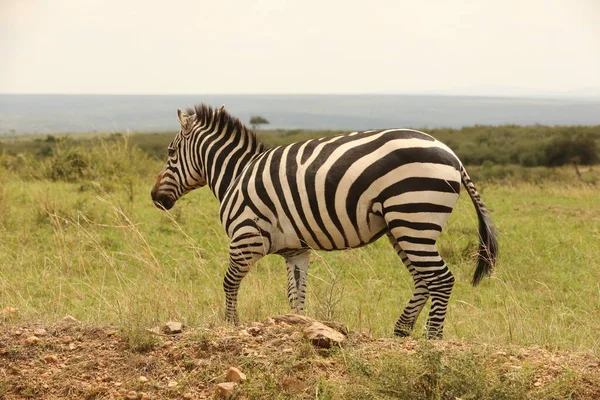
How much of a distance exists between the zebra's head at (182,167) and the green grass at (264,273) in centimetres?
65

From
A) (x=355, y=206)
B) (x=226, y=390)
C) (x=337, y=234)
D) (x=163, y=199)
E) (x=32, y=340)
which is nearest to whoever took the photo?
(x=226, y=390)

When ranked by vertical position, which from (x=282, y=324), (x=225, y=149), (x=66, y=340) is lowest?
(x=66, y=340)

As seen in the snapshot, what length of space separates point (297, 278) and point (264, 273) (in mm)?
2584

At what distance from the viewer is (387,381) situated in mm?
3516

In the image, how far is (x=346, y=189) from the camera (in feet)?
17.3

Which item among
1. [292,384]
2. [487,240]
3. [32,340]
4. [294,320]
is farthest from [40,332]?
[487,240]

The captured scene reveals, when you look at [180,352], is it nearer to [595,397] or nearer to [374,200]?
[374,200]

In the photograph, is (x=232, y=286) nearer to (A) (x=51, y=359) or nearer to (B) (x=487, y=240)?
(A) (x=51, y=359)

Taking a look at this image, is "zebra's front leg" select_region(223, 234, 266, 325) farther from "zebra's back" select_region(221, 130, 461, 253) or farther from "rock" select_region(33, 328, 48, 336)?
"rock" select_region(33, 328, 48, 336)

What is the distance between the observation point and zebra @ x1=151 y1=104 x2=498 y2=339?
5.07 meters

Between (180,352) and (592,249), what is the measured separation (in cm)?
768

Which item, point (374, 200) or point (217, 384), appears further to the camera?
point (374, 200)

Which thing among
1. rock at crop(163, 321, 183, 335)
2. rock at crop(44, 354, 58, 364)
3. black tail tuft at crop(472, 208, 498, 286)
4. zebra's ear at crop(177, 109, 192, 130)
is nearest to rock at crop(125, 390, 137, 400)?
rock at crop(44, 354, 58, 364)

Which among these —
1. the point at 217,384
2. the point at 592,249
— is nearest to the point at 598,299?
the point at 592,249
